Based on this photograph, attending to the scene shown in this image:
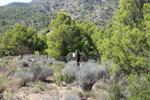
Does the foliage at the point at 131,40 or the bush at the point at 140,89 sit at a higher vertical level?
the foliage at the point at 131,40

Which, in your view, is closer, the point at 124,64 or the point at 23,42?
the point at 124,64

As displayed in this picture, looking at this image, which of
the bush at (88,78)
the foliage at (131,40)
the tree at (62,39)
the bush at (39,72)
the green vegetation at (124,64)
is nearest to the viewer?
the green vegetation at (124,64)

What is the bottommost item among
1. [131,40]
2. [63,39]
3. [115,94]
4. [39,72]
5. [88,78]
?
[39,72]

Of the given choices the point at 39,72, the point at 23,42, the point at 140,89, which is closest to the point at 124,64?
the point at 140,89

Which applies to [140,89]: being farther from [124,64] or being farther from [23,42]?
[23,42]

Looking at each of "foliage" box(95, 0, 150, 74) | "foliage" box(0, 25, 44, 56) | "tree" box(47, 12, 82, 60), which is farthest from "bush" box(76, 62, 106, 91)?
"foliage" box(0, 25, 44, 56)

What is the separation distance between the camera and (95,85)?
7.74 metres

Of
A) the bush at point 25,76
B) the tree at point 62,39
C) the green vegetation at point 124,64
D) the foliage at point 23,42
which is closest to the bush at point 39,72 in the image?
the green vegetation at point 124,64

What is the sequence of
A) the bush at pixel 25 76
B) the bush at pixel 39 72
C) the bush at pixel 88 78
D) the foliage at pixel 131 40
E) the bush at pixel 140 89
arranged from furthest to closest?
the bush at pixel 39 72
the bush at pixel 25 76
the bush at pixel 88 78
the foliage at pixel 131 40
the bush at pixel 140 89

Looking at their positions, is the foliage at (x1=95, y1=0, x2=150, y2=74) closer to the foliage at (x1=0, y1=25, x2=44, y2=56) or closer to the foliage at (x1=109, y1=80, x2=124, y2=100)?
the foliage at (x1=109, y1=80, x2=124, y2=100)

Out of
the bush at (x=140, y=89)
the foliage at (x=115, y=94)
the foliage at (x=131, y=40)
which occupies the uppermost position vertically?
the foliage at (x=131, y=40)

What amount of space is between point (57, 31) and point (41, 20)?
95105mm

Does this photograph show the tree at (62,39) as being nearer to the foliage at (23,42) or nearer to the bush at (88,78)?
the bush at (88,78)

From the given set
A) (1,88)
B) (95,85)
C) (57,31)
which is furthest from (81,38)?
(1,88)
